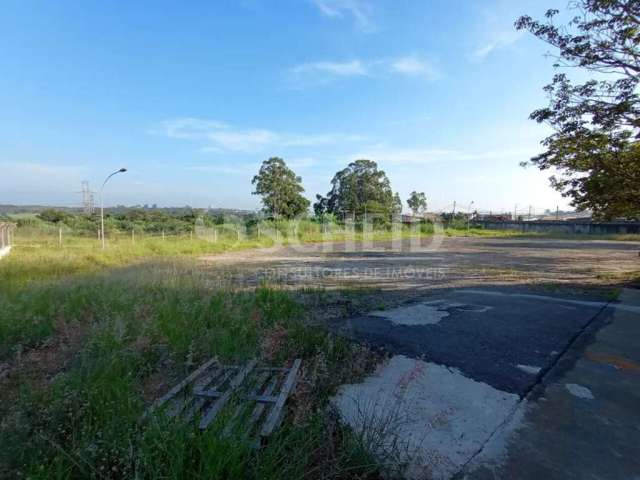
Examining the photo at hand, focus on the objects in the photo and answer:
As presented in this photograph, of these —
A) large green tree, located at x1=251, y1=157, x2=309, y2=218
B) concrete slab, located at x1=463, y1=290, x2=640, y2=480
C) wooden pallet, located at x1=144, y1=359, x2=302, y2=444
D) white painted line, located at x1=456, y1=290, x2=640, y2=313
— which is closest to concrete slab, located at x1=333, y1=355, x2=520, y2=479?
concrete slab, located at x1=463, y1=290, x2=640, y2=480

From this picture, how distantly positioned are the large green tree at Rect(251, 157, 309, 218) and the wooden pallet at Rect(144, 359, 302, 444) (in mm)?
26383

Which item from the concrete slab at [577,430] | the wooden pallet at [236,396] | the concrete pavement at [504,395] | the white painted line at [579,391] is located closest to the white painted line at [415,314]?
the concrete pavement at [504,395]

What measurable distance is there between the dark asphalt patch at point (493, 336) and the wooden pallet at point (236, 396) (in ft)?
4.24

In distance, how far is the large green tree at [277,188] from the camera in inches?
1137

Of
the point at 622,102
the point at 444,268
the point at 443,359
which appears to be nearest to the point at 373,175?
the point at 444,268

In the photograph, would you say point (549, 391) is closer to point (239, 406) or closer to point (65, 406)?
point (239, 406)

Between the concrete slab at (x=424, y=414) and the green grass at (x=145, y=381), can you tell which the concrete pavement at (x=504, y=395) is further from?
the green grass at (x=145, y=381)

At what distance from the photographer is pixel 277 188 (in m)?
29.1

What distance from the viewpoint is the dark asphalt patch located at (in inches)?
111

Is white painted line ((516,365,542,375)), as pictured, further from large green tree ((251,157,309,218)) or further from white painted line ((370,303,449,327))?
large green tree ((251,157,309,218))

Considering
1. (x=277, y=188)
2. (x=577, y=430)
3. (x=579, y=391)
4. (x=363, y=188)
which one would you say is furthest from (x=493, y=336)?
(x=363, y=188)

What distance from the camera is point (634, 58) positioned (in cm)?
511

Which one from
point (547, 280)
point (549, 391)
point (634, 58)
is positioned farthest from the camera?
point (547, 280)

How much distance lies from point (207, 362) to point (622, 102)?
715 cm
